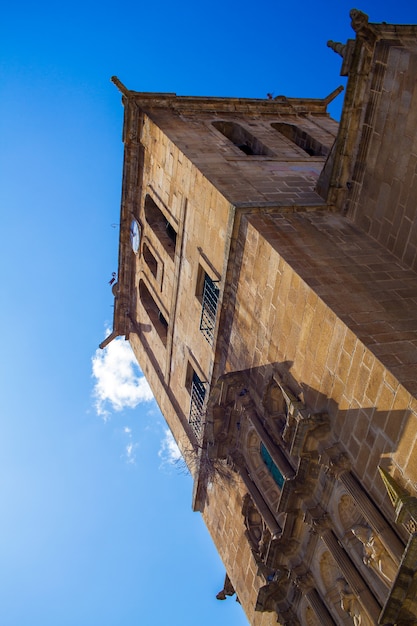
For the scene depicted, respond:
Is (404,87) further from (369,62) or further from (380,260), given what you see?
(380,260)

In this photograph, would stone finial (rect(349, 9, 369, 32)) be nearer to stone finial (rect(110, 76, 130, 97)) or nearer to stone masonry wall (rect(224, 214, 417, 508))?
stone masonry wall (rect(224, 214, 417, 508))

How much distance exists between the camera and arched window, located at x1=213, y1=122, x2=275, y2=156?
17984 millimetres

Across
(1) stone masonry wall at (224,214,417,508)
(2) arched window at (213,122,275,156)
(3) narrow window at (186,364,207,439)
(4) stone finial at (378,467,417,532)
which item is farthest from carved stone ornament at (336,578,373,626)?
(2) arched window at (213,122,275,156)

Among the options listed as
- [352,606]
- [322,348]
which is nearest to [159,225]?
[322,348]

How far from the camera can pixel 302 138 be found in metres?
19.8

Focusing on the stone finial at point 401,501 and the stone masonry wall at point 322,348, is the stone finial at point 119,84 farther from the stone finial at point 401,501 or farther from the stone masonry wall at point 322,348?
the stone finial at point 401,501

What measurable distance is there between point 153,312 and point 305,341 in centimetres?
1103

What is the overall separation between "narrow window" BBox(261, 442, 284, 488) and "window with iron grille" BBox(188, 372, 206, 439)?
9.31 feet

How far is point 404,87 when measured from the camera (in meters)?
11.1

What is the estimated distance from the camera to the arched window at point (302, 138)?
18.7 meters

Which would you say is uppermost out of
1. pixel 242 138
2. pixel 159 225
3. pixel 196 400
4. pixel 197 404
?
pixel 242 138

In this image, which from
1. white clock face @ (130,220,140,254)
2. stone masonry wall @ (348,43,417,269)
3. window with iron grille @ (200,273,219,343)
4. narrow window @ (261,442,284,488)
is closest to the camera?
stone masonry wall @ (348,43,417,269)

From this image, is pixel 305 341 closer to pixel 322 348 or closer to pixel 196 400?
pixel 322 348

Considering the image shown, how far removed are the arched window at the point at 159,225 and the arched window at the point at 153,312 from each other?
2837 mm
